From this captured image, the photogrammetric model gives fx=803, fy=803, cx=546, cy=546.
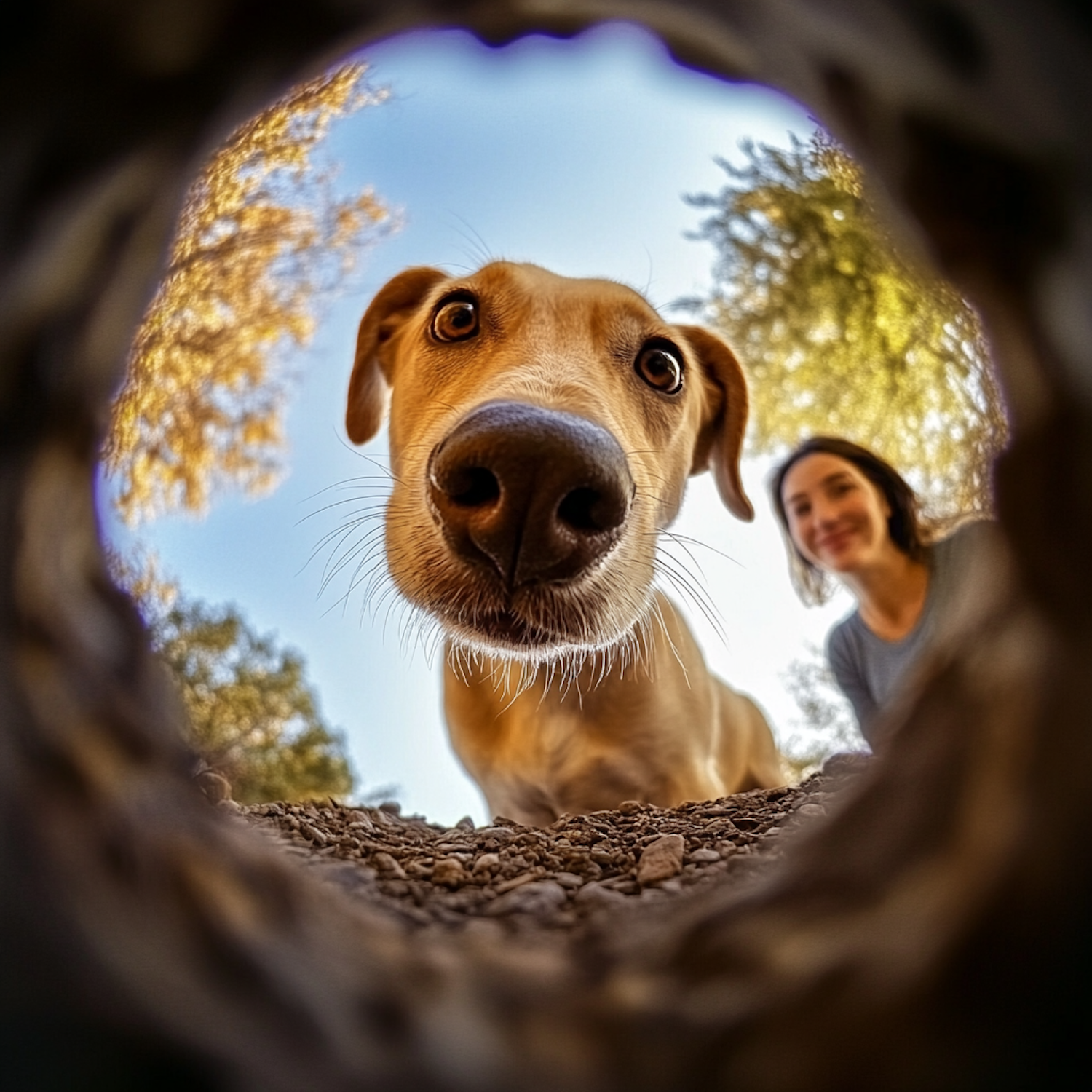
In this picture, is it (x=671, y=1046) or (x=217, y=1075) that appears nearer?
(x=217, y=1075)

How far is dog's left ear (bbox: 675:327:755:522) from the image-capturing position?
342 cm

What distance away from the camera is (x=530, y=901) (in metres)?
1.59

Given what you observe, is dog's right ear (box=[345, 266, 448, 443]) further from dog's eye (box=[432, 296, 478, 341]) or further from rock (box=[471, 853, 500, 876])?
rock (box=[471, 853, 500, 876])

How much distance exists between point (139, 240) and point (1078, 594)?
1.21 m

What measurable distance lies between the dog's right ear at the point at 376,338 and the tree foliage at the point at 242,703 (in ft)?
3.34

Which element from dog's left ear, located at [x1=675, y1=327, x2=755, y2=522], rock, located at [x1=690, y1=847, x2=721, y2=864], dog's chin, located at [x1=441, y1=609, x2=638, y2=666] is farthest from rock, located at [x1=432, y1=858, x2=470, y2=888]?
dog's left ear, located at [x1=675, y1=327, x2=755, y2=522]

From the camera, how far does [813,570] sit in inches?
165

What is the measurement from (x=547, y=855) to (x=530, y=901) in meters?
0.36

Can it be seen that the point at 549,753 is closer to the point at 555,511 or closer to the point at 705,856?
the point at 705,856

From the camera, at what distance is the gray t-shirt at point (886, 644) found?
2002mm

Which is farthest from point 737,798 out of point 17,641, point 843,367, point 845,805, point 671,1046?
point 843,367

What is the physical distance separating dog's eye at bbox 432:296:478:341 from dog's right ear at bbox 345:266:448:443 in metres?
0.65

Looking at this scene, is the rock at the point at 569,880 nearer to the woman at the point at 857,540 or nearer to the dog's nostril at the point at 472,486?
the dog's nostril at the point at 472,486

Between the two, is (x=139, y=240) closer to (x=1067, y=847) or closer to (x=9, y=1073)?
(x=9, y=1073)
